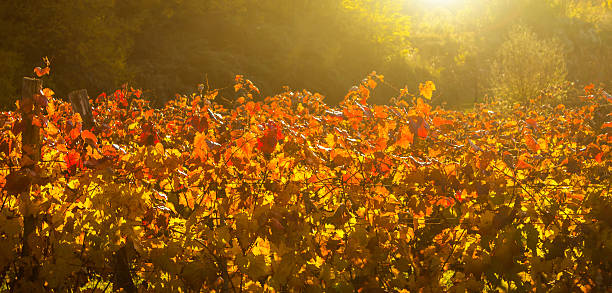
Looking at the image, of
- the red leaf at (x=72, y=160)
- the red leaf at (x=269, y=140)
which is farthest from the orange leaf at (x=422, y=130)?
the red leaf at (x=72, y=160)

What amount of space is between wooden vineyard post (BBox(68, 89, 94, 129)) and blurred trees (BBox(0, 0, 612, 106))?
35.5 feet

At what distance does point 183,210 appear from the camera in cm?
552

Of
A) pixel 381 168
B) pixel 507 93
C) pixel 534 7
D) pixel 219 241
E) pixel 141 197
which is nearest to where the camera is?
pixel 219 241

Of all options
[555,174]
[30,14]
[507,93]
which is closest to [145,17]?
[30,14]

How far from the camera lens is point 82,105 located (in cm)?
491

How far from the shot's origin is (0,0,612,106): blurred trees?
15.7 meters

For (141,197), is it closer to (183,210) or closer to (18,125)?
(18,125)

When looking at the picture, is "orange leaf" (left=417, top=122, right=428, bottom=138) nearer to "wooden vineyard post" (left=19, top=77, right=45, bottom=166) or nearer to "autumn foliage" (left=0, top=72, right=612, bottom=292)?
"autumn foliage" (left=0, top=72, right=612, bottom=292)

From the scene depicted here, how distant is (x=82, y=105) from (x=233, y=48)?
18.2m

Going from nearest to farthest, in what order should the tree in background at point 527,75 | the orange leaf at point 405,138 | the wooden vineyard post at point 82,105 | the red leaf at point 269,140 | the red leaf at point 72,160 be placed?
1. the red leaf at point 269,140
2. the red leaf at point 72,160
3. the orange leaf at point 405,138
4. the wooden vineyard post at point 82,105
5. the tree in background at point 527,75

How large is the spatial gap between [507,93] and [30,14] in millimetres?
18413

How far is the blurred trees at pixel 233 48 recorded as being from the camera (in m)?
15.7

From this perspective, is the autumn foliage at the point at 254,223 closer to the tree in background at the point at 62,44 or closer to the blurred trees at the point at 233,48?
the blurred trees at the point at 233,48

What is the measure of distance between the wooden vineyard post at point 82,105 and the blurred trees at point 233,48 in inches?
426
